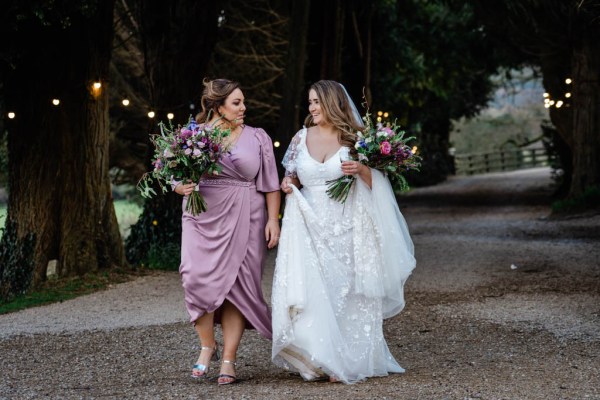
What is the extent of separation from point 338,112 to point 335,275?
1127 millimetres

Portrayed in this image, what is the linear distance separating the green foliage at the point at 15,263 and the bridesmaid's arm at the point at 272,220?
7.36 metres

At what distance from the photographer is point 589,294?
11297 mm

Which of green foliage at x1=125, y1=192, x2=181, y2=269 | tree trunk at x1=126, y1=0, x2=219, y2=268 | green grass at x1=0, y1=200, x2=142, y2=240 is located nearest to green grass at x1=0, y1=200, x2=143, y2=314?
green foliage at x1=125, y1=192, x2=181, y2=269

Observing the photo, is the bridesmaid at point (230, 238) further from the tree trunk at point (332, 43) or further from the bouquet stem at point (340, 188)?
the tree trunk at point (332, 43)

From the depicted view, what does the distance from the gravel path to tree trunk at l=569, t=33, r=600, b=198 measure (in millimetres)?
7777

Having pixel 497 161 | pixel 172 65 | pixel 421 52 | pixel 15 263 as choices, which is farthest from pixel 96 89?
pixel 497 161

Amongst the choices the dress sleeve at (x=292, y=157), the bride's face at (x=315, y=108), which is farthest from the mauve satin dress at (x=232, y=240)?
the bride's face at (x=315, y=108)

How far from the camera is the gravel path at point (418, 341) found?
6.57 metres

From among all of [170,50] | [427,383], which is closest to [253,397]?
[427,383]

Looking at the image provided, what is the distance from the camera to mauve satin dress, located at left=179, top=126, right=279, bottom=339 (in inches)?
276

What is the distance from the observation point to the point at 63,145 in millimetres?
13539

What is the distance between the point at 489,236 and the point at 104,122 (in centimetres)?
886

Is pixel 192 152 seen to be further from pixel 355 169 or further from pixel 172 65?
pixel 172 65

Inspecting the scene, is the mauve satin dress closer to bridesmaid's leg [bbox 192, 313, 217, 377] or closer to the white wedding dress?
bridesmaid's leg [bbox 192, 313, 217, 377]
